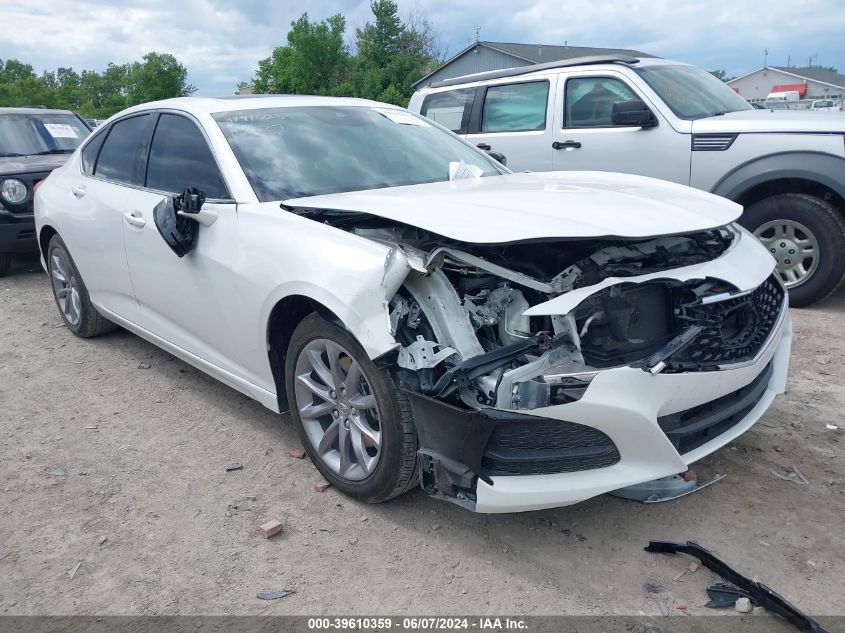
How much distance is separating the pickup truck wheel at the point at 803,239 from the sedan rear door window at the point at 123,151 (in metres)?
4.63

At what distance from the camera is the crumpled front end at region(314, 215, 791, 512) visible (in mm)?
2375

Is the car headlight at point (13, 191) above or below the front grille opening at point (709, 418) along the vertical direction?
above

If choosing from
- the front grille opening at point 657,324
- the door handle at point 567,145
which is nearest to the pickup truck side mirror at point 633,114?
the door handle at point 567,145

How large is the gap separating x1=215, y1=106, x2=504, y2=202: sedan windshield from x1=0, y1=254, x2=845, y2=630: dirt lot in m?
1.36

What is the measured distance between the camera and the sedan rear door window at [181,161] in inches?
142

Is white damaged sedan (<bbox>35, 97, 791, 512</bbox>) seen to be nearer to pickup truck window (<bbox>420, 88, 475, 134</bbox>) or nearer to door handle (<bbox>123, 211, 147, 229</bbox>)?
door handle (<bbox>123, 211, 147, 229</bbox>)

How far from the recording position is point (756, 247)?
329 cm

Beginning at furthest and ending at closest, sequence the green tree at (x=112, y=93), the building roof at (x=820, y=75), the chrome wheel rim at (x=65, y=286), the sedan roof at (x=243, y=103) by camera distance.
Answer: the building roof at (x=820, y=75) < the green tree at (x=112, y=93) < the chrome wheel rim at (x=65, y=286) < the sedan roof at (x=243, y=103)

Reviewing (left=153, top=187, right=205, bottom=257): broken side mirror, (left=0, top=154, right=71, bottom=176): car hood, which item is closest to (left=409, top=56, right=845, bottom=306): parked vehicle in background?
(left=153, top=187, right=205, bottom=257): broken side mirror

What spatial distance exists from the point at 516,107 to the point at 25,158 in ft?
19.2

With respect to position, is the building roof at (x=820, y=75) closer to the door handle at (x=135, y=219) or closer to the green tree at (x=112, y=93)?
the green tree at (x=112, y=93)

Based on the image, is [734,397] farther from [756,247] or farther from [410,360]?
[410,360]

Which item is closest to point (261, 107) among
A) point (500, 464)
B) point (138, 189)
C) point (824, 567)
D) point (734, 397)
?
point (138, 189)

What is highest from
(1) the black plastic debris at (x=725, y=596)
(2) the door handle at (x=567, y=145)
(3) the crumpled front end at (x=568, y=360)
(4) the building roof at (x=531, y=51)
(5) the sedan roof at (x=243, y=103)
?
(4) the building roof at (x=531, y=51)
